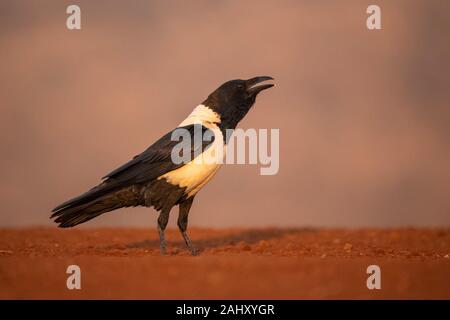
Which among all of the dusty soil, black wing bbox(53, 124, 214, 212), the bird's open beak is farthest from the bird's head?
the dusty soil

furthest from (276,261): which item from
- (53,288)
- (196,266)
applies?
(53,288)

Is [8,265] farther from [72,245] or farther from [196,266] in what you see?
[72,245]

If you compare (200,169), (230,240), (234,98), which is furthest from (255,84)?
(230,240)

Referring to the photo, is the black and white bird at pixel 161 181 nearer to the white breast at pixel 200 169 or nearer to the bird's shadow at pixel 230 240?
the white breast at pixel 200 169

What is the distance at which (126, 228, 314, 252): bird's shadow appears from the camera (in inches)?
417

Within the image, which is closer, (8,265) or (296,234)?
(8,265)

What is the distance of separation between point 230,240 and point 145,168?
335 centimetres

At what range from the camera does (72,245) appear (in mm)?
10297

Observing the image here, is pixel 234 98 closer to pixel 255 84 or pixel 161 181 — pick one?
pixel 255 84

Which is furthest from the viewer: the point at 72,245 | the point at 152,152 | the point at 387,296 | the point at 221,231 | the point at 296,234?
the point at 221,231

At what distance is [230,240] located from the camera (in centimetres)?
1166

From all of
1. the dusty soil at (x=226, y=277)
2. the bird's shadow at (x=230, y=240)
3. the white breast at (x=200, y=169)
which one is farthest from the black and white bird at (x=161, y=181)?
the bird's shadow at (x=230, y=240)

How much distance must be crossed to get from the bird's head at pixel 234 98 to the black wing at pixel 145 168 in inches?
19.2

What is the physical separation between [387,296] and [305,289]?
2.31 ft
